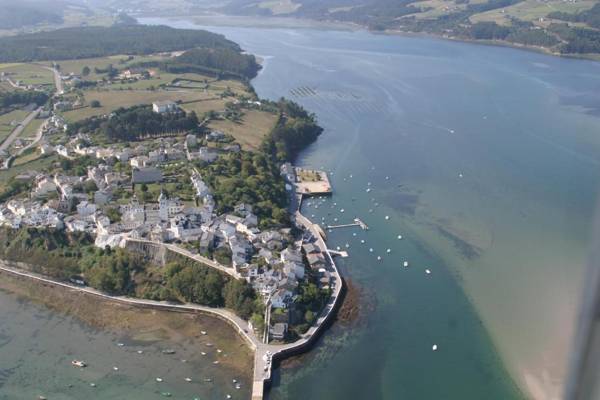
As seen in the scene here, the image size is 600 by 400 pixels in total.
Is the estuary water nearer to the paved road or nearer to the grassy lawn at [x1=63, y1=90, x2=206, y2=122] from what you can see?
the grassy lawn at [x1=63, y1=90, x2=206, y2=122]

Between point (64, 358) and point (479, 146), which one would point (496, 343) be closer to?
point (64, 358)

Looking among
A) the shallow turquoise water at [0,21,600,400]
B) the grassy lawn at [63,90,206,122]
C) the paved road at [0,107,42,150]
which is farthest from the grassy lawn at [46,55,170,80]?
the shallow turquoise water at [0,21,600,400]

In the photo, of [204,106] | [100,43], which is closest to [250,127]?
[204,106]

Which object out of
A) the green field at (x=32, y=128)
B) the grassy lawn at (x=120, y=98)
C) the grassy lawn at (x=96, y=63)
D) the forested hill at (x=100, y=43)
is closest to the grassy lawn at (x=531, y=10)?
the forested hill at (x=100, y=43)

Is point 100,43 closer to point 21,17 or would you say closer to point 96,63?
point 96,63

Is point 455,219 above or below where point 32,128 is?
above
